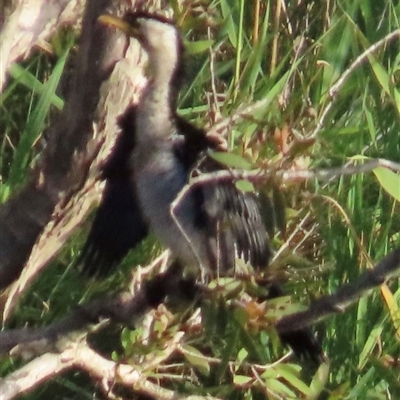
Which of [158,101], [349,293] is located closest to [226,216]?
[158,101]

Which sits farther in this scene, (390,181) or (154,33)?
(154,33)

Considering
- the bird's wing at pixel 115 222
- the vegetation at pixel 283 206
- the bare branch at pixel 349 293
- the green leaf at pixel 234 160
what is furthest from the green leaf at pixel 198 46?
the bare branch at pixel 349 293

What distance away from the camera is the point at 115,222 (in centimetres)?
133

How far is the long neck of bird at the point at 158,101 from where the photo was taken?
1234 mm

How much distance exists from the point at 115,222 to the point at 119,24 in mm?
353

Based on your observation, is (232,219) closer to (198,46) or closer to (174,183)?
(174,183)

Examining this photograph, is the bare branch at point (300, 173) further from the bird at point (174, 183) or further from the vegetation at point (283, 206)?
the bird at point (174, 183)

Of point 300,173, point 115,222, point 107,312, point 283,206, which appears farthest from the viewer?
point 115,222

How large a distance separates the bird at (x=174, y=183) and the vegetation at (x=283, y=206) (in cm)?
4

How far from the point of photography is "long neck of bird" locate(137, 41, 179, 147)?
1.23 metres

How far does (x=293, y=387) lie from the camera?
1108 millimetres

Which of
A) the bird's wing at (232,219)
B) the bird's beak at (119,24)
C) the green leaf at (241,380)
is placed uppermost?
the bird's beak at (119,24)

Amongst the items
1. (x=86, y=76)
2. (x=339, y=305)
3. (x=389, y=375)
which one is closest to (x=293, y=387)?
(x=389, y=375)

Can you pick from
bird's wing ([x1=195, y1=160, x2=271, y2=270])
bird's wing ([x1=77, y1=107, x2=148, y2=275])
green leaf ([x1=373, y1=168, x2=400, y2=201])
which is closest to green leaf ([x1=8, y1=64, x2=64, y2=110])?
bird's wing ([x1=77, y1=107, x2=148, y2=275])
